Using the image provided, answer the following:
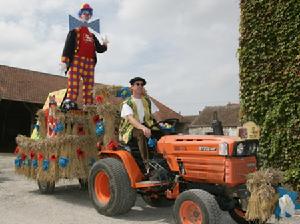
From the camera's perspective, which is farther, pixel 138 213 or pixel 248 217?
pixel 138 213

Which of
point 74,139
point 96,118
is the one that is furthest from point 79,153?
point 96,118

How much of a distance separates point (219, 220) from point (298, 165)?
3040 millimetres

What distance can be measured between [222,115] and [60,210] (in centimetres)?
4396

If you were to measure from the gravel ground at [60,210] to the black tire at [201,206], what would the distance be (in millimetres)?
170

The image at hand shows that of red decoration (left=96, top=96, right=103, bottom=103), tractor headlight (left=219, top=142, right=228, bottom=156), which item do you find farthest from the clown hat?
tractor headlight (left=219, top=142, right=228, bottom=156)

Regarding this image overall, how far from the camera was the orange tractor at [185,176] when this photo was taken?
4.70 meters

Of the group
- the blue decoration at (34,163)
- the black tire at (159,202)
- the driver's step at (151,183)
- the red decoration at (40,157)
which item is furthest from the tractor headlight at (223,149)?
the blue decoration at (34,163)

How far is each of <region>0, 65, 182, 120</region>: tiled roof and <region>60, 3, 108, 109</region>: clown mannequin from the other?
13518mm

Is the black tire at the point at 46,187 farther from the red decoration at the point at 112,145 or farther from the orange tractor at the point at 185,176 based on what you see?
the red decoration at the point at 112,145

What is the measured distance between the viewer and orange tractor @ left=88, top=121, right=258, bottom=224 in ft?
15.4

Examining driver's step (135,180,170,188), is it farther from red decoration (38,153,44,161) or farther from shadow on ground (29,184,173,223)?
red decoration (38,153,44,161)

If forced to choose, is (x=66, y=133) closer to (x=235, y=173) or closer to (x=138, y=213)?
(x=138, y=213)

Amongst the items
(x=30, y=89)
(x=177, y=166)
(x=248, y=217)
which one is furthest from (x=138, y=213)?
(x=30, y=89)

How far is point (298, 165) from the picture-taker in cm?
699
